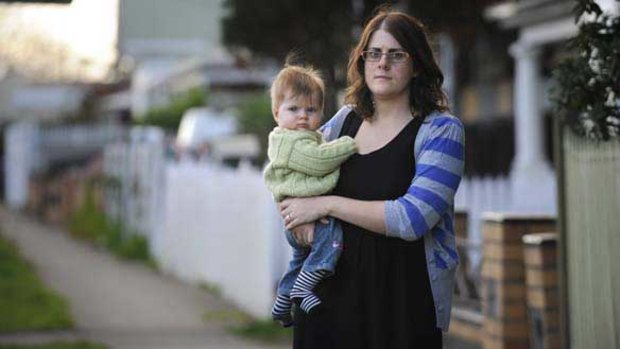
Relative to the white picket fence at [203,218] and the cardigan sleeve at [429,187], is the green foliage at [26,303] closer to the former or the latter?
the white picket fence at [203,218]

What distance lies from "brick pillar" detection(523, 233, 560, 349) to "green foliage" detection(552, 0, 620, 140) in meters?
1.53

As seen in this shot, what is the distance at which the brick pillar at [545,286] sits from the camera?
22.7ft

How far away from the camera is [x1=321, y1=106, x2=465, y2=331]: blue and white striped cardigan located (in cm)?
370

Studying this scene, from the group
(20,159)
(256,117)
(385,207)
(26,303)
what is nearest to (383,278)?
(385,207)

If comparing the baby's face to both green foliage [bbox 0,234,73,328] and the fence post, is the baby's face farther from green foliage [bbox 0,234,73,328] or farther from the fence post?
the fence post

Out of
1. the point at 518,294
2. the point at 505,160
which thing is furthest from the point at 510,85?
the point at 518,294

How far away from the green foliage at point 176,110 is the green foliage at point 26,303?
61.0 ft

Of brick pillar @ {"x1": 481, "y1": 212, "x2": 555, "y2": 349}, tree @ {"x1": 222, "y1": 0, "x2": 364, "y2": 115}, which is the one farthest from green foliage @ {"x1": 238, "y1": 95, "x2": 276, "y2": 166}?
brick pillar @ {"x1": 481, "y1": 212, "x2": 555, "y2": 349}

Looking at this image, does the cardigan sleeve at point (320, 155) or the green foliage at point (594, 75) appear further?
the green foliage at point (594, 75)

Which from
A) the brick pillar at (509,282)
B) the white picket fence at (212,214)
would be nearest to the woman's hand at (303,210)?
the brick pillar at (509,282)

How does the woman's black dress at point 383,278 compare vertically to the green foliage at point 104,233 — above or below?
above

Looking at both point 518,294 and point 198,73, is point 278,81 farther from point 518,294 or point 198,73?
point 198,73

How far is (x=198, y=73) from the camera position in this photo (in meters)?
37.0

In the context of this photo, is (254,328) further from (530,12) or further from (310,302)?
(310,302)
